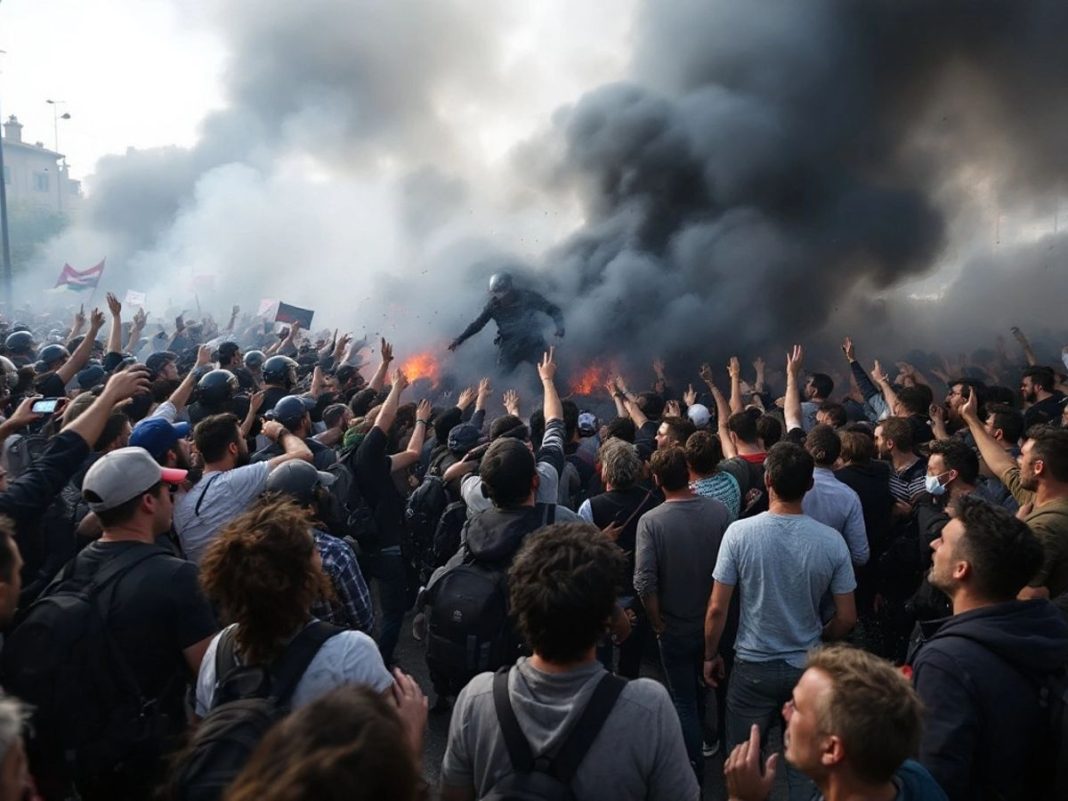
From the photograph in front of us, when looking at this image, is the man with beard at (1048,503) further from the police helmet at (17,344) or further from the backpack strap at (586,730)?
the police helmet at (17,344)

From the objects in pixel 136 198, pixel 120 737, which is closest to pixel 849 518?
pixel 120 737

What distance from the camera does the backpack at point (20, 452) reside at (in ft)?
A: 13.9

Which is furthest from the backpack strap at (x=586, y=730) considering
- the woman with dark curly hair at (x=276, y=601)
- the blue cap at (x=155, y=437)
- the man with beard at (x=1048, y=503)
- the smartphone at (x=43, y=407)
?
the smartphone at (x=43, y=407)

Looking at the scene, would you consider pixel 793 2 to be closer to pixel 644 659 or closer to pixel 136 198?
pixel 644 659

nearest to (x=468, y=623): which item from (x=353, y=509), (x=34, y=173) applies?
(x=353, y=509)

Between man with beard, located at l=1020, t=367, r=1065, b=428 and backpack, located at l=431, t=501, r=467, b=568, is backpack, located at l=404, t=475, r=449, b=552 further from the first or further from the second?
man with beard, located at l=1020, t=367, r=1065, b=428

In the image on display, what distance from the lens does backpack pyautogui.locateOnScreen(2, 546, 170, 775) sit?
203 centimetres

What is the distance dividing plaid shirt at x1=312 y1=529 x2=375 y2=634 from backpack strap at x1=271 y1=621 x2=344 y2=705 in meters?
0.80

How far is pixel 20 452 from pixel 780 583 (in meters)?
4.09

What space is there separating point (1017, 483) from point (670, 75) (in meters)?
10.2

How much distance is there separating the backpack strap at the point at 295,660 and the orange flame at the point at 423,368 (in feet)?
27.7

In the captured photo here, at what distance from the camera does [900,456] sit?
416 centimetres

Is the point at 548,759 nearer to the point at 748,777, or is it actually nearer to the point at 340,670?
the point at 748,777

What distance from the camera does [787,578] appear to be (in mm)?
2914
